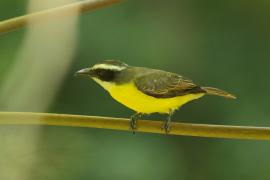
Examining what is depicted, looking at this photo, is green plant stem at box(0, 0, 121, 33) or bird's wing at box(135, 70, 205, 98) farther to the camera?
bird's wing at box(135, 70, 205, 98)

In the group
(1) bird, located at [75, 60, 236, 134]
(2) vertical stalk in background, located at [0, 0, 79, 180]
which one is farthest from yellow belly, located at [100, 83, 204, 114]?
(2) vertical stalk in background, located at [0, 0, 79, 180]

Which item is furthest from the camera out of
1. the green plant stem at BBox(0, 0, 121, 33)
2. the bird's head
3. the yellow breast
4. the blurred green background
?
the blurred green background

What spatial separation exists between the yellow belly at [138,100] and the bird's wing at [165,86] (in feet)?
0.04

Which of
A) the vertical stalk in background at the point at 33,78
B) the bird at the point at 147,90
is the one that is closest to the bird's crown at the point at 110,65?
the bird at the point at 147,90

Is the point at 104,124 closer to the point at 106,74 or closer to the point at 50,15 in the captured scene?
the point at 50,15

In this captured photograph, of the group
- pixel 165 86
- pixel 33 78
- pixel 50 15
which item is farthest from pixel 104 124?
pixel 33 78

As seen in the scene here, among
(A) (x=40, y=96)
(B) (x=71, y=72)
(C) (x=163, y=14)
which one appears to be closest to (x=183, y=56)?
(C) (x=163, y=14)

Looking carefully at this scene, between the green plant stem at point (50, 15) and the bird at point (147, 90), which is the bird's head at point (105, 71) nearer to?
the bird at point (147, 90)

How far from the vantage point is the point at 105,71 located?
1162 mm

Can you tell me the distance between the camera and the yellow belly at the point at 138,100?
4.01ft

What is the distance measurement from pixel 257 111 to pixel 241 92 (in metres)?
0.12

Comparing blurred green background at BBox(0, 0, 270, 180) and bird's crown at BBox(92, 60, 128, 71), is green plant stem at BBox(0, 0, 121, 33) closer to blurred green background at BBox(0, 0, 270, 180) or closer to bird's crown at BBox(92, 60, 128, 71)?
bird's crown at BBox(92, 60, 128, 71)

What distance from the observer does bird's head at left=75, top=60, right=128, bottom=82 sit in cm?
110

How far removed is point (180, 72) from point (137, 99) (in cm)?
91
